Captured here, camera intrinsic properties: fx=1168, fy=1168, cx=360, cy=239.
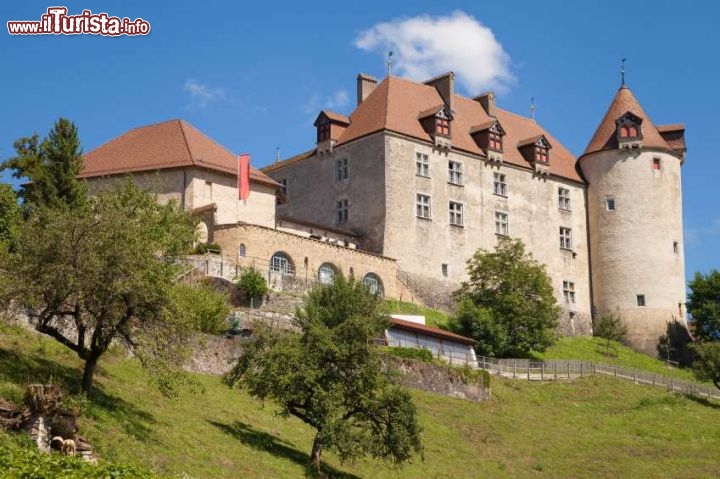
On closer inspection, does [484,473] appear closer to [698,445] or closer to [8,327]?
[698,445]

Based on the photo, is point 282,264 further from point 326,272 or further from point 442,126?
point 442,126

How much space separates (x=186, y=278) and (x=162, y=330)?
21.6 m

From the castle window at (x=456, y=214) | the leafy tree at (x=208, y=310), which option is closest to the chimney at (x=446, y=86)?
the castle window at (x=456, y=214)

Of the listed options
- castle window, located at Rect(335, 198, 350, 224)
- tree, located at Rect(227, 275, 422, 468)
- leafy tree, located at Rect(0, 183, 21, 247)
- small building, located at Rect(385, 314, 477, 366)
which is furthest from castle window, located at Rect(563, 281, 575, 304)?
tree, located at Rect(227, 275, 422, 468)

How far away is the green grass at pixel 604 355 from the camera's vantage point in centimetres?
6825

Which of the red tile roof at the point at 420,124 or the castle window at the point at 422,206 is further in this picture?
the red tile roof at the point at 420,124

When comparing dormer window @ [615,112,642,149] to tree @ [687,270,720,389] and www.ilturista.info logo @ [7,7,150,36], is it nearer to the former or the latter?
tree @ [687,270,720,389]

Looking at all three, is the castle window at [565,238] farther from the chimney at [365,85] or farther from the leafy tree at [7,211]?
the leafy tree at [7,211]

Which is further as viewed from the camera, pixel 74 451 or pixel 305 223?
pixel 305 223

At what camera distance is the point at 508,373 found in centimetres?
5700

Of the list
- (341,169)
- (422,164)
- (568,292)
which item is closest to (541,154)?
(568,292)

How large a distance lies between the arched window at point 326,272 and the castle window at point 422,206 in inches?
340

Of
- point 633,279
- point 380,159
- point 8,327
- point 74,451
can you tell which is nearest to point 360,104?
point 380,159

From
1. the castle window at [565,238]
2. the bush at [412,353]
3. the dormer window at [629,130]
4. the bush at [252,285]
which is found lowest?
the bush at [412,353]
